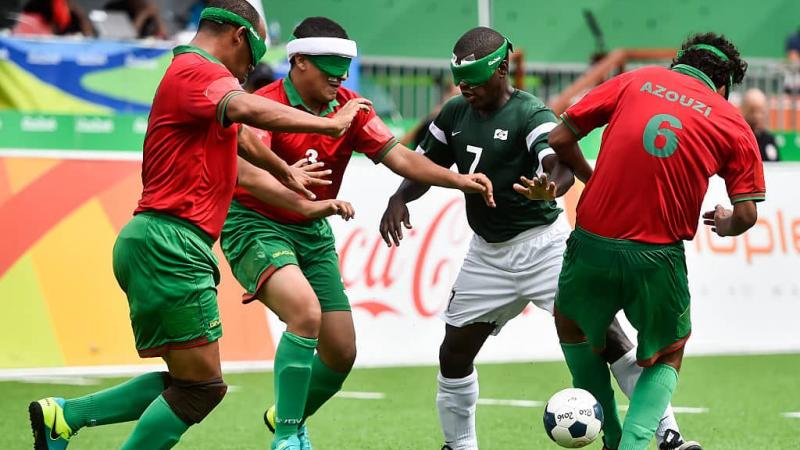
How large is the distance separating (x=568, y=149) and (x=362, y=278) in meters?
5.03

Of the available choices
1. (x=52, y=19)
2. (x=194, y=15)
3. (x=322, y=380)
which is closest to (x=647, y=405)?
(x=322, y=380)

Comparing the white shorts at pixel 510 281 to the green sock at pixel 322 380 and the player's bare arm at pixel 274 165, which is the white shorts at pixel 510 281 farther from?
the player's bare arm at pixel 274 165

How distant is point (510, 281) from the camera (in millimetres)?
7344

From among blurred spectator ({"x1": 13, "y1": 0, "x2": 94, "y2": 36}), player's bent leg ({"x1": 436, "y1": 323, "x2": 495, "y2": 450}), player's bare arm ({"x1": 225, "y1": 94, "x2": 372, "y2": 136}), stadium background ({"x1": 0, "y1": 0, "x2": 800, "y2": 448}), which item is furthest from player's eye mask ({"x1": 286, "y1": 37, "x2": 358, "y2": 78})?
blurred spectator ({"x1": 13, "y1": 0, "x2": 94, "y2": 36})

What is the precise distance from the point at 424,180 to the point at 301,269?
852 millimetres

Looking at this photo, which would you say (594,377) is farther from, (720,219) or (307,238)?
(307,238)

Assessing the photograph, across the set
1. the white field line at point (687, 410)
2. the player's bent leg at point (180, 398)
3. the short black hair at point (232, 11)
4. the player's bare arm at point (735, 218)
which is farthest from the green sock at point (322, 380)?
the white field line at point (687, 410)

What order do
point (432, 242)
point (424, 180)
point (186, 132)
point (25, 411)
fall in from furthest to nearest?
point (432, 242), point (25, 411), point (424, 180), point (186, 132)

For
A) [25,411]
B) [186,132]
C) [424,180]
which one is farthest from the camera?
[25,411]

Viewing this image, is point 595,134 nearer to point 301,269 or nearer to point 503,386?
point 503,386

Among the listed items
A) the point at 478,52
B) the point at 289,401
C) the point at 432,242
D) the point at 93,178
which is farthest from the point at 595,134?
the point at 289,401

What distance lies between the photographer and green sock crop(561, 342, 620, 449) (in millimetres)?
6656

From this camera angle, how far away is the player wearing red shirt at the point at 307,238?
6637mm

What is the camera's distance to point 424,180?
6.93m
